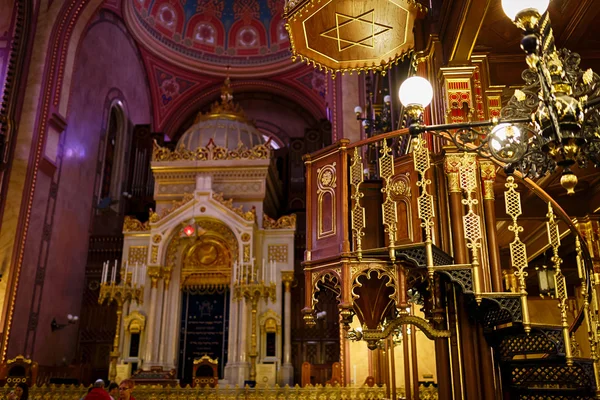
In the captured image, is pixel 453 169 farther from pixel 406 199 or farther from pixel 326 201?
pixel 326 201

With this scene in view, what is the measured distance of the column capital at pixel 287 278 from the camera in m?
12.8

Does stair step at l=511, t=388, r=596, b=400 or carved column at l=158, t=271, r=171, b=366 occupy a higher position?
carved column at l=158, t=271, r=171, b=366

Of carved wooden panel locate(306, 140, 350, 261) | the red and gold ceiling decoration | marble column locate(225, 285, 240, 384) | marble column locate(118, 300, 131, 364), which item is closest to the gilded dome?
marble column locate(225, 285, 240, 384)

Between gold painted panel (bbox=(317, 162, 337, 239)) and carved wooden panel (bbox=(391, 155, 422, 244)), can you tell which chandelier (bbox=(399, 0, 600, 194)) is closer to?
carved wooden panel (bbox=(391, 155, 422, 244))

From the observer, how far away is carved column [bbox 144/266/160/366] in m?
12.1

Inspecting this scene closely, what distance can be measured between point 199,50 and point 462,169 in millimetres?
16685

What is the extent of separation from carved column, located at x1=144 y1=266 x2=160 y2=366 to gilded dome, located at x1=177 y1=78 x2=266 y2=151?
381 cm

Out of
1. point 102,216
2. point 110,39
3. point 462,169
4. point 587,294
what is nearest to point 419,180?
point 462,169

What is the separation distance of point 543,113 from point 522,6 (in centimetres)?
69

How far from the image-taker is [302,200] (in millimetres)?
17234

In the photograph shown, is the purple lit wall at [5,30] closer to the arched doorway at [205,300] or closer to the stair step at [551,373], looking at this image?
the arched doorway at [205,300]

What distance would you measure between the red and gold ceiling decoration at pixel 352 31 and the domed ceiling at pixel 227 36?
13.1 m

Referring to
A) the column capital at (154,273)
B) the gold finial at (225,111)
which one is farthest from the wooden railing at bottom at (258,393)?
the gold finial at (225,111)

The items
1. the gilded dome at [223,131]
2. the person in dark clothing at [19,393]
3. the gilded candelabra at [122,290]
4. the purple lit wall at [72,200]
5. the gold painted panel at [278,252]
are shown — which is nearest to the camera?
the person in dark clothing at [19,393]
